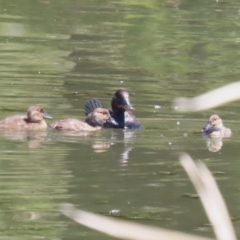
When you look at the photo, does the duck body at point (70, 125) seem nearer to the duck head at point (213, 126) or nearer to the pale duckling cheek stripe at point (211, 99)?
the duck head at point (213, 126)

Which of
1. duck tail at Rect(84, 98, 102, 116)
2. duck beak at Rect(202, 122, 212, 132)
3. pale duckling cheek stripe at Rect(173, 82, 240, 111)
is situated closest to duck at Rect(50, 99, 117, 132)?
duck tail at Rect(84, 98, 102, 116)

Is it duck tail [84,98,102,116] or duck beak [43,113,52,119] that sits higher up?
duck tail [84,98,102,116]

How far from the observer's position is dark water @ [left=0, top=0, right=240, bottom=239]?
4.72 m

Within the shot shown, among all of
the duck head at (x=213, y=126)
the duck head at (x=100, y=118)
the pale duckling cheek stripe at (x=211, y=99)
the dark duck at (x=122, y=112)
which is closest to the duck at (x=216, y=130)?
the duck head at (x=213, y=126)

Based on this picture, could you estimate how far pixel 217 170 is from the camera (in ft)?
19.3

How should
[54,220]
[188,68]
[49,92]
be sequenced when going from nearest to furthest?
[54,220], [49,92], [188,68]

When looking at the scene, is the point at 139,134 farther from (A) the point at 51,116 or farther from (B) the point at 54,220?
(B) the point at 54,220

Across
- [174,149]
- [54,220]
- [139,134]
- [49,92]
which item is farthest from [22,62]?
[54,220]

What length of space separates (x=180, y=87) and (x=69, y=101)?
1.70 m

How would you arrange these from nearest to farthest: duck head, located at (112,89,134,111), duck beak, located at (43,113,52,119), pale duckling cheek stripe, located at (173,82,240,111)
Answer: pale duckling cheek stripe, located at (173,82,240,111) → duck beak, located at (43,113,52,119) → duck head, located at (112,89,134,111)

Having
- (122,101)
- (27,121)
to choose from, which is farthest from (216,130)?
(27,121)

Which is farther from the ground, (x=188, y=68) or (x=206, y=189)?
(x=188, y=68)

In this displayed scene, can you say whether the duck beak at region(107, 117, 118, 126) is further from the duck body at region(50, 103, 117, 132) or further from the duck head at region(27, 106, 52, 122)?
the duck head at region(27, 106, 52, 122)

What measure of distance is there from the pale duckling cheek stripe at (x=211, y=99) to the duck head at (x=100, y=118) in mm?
6649
